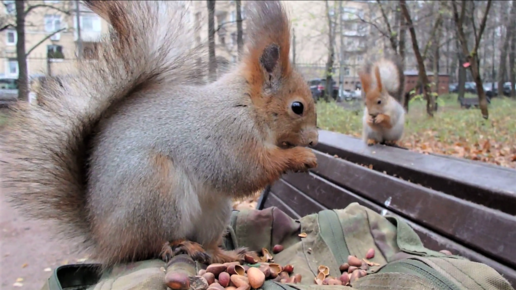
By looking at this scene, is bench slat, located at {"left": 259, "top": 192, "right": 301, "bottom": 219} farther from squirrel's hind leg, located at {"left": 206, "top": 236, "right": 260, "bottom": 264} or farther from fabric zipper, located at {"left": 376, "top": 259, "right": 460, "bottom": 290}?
fabric zipper, located at {"left": 376, "top": 259, "right": 460, "bottom": 290}

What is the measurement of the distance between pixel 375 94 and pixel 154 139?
266 cm

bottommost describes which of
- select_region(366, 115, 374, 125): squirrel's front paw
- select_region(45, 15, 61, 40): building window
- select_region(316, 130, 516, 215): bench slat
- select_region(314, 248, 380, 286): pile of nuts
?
select_region(314, 248, 380, 286): pile of nuts

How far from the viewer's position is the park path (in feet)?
7.64

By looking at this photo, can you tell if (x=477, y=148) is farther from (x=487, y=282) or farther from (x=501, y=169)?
(x=487, y=282)

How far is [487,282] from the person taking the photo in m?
0.90

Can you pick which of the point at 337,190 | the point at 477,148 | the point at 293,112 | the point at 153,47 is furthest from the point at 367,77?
the point at 153,47

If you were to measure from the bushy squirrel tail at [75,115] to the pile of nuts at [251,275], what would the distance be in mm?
435

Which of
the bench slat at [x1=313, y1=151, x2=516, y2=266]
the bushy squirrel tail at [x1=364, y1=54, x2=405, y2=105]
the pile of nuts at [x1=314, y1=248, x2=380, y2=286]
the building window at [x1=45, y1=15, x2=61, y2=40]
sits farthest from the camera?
the building window at [x1=45, y1=15, x2=61, y2=40]

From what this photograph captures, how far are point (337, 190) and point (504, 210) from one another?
81cm

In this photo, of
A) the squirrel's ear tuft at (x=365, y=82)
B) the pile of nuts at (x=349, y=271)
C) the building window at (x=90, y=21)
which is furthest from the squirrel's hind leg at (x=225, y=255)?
the squirrel's ear tuft at (x=365, y=82)

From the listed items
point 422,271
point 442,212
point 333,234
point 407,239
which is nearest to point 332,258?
point 333,234

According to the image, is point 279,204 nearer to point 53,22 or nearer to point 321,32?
point 321,32

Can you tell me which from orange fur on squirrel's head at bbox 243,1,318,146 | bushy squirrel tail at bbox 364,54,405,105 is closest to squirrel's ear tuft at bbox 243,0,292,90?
orange fur on squirrel's head at bbox 243,1,318,146

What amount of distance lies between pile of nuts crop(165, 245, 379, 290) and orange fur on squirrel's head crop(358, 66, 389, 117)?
228 centimetres
